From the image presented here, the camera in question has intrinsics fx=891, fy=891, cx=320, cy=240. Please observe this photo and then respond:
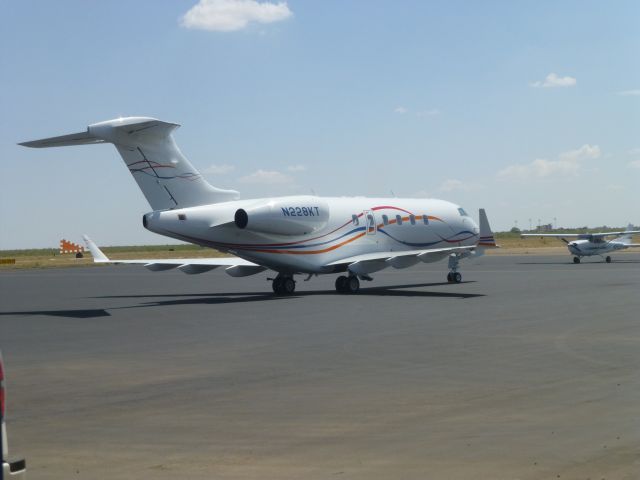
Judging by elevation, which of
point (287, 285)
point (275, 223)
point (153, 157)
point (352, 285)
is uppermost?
point (153, 157)

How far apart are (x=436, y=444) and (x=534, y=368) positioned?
5018mm

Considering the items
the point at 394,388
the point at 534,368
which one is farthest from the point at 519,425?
the point at 534,368

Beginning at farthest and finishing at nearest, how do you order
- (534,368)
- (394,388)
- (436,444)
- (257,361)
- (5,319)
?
(5,319) → (257,361) → (534,368) → (394,388) → (436,444)

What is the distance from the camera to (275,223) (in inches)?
1153

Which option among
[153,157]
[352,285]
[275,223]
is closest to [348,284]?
Result: [352,285]

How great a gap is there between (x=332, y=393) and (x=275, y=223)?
1877 centimetres

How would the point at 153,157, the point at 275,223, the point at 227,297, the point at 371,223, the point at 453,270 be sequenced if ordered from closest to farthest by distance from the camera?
1. the point at 153,157
2. the point at 275,223
3. the point at 227,297
4. the point at 371,223
5. the point at 453,270

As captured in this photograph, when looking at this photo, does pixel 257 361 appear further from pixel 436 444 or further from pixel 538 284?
pixel 538 284

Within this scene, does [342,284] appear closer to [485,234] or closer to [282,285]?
[282,285]

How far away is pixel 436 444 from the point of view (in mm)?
7855

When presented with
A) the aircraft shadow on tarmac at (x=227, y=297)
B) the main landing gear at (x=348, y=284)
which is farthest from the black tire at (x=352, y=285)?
the aircraft shadow on tarmac at (x=227, y=297)

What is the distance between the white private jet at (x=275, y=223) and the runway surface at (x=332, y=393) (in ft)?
17.3

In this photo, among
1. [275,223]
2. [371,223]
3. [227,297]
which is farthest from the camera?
[371,223]

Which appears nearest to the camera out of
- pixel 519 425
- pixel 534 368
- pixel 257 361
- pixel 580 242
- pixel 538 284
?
pixel 519 425
